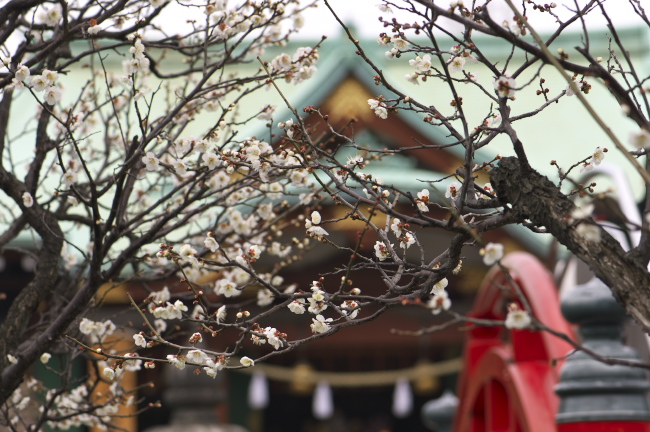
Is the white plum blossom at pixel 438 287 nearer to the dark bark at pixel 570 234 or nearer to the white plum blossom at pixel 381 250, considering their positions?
the white plum blossom at pixel 381 250

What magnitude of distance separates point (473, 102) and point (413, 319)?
4689 mm

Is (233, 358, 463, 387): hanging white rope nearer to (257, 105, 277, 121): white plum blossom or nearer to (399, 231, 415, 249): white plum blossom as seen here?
(257, 105, 277, 121): white plum blossom

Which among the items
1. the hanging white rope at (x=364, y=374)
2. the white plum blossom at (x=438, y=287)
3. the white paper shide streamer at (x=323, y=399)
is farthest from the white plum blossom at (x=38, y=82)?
the white paper shide streamer at (x=323, y=399)

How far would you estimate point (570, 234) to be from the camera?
7.15ft

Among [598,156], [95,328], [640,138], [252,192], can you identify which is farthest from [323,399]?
[640,138]

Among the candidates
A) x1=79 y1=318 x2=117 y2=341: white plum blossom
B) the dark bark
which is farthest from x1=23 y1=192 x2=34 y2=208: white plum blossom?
the dark bark

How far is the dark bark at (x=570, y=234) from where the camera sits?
2.01 meters

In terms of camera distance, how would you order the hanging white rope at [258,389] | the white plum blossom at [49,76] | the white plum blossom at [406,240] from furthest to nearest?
the hanging white rope at [258,389] < the white plum blossom at [49,76] < the white plum blossom at [406,240]

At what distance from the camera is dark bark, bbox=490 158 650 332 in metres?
2.01

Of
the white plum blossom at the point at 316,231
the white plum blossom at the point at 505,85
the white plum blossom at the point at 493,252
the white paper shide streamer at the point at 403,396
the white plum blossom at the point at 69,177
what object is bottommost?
the white plum blossom at the point at 493,252

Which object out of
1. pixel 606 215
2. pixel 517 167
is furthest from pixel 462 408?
pixel 517 167

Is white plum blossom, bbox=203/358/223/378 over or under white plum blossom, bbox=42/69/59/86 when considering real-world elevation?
under

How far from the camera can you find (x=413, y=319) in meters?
11.4

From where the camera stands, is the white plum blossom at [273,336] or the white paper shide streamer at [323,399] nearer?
the white plum blossom at [273,336]
